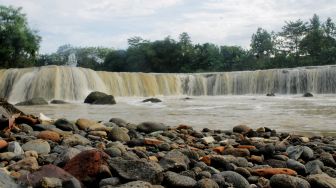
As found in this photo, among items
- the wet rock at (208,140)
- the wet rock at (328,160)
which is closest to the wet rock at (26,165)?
the wet rock at (328,160)

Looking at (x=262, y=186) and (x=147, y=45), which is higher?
A: (x=147, y=45)

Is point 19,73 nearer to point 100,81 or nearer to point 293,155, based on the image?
point 100,81

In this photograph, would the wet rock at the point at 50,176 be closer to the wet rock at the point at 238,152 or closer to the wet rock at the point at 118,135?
the wet rock at the point at 238,152

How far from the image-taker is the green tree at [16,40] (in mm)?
45156

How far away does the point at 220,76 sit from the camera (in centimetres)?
3350

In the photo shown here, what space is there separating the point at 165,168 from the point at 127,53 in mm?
58835

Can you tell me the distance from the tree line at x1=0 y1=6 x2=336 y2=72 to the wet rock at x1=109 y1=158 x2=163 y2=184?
43.3 m

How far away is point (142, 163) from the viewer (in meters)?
3.56

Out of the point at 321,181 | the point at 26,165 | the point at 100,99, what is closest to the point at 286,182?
the point at 321,181

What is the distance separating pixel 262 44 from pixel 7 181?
6357cm

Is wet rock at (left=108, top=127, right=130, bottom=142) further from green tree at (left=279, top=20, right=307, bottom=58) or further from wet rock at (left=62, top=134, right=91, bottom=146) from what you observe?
green tree at (left=279, top=20, right=307, bottom=58)

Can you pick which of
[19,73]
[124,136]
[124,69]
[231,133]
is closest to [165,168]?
[124,136]

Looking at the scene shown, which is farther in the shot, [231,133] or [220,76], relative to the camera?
[220,76]

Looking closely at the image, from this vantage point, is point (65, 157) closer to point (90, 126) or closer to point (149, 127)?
point (90, 126)
